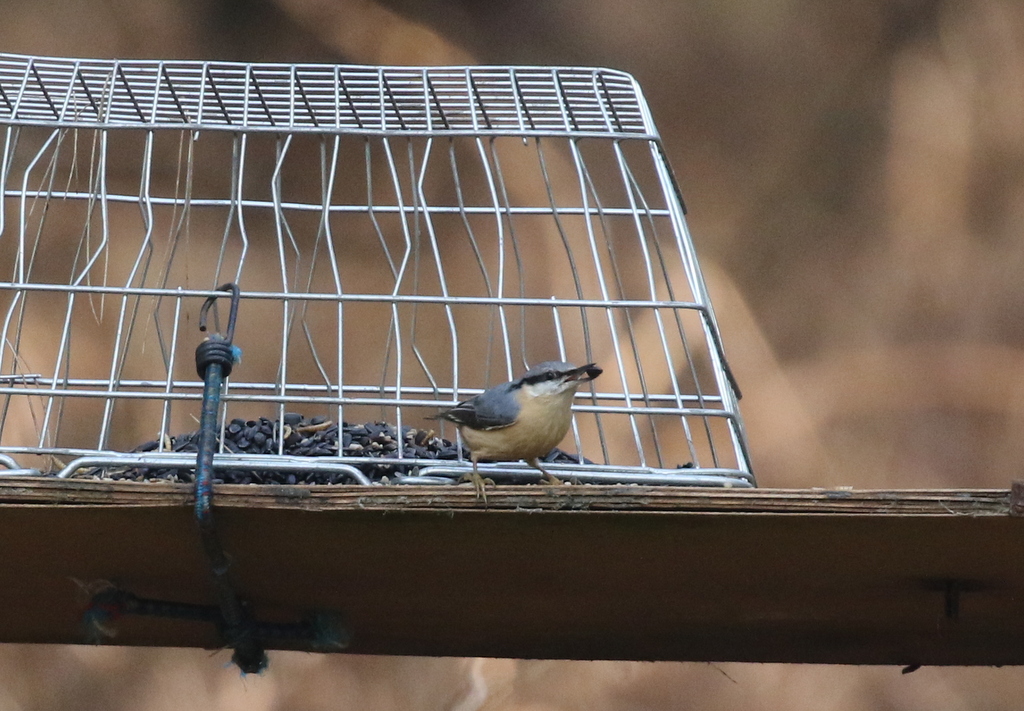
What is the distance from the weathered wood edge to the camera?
3.75 ft

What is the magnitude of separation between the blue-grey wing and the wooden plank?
193 millimetres

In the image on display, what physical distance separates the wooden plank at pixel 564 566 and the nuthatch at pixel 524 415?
0.56 feet

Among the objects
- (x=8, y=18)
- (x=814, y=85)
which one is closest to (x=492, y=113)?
(x=814, y=85)

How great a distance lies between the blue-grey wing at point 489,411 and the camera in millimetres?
1464

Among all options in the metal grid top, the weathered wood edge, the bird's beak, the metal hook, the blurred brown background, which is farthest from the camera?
the blurred brown background

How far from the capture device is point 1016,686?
2666mm

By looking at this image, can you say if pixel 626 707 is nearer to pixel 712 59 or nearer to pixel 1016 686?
pixel 1016 686

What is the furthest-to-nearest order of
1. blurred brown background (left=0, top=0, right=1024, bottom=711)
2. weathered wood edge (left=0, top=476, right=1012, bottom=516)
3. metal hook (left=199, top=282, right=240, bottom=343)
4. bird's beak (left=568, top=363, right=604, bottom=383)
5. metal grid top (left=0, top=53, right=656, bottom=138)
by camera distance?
Answer: 1. blurred brown background (left=0, top=0, right=1024, bottom=711)
2. metal grid top (left=0, top=53, right=656, bottom=138)
3. bird's beak (left=568, top=363, right=604, bottom=383)
4. metal hook (left=199, top=282, right=240, bottom=343)
5. weathered wood edge (left=0, top=476, right=1012, bottom=516)

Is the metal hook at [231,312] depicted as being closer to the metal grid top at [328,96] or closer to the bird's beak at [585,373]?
the bird's beak at [585,373]

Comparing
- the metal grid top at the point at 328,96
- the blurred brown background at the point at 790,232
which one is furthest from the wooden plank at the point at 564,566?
the blurred brown background at the point at 790,232

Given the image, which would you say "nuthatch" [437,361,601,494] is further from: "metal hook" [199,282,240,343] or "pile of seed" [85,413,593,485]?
"metal hook" [199,282,240,343]

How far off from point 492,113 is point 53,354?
131cm

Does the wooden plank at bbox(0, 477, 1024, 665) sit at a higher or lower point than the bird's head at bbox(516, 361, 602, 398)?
lower

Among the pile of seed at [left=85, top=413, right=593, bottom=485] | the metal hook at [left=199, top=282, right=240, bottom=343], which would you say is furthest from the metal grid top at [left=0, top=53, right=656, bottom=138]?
the metal hook at [left=199, top=282, right=240, bottom=343]
